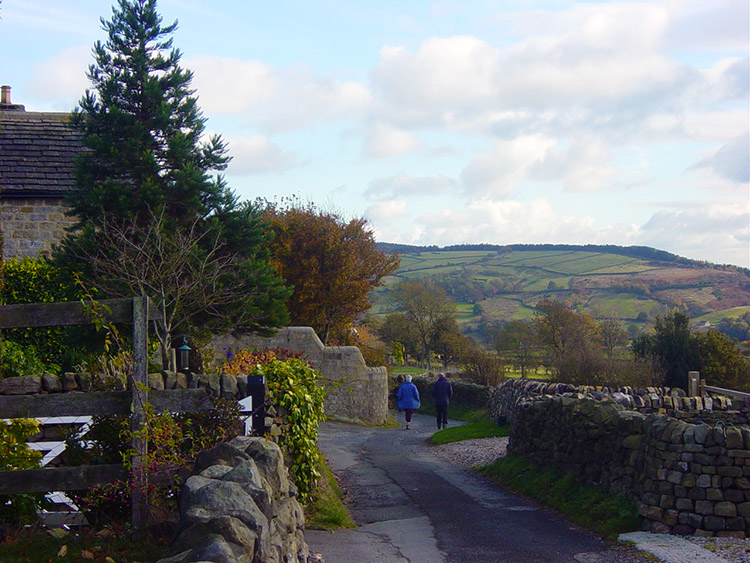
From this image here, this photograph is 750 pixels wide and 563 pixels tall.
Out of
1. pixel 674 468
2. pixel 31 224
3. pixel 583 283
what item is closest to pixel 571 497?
pixel 674 468

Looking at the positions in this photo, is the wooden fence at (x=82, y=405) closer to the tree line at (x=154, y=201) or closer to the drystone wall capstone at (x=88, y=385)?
the drystone wall capstone at (x=88, y=385)

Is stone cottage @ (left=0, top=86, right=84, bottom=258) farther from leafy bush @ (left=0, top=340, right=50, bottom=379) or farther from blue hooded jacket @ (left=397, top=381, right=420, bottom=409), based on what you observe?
blue hooded jacket @ (left=397, top=381, right=420, bottom=409)

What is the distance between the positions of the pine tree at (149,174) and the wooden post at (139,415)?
7874 mm

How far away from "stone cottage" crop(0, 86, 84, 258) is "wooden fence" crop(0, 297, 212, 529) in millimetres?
12477

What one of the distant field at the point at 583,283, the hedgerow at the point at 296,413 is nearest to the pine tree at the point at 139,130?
the hedgerow at the point at 296,413

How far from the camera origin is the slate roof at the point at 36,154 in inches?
709

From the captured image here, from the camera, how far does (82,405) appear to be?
19.5 feet

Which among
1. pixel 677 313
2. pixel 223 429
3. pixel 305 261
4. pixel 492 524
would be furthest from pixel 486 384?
pixel 223 429

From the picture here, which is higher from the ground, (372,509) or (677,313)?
(677,313)

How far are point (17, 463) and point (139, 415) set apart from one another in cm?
132

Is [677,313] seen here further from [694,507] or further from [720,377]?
[694,507]

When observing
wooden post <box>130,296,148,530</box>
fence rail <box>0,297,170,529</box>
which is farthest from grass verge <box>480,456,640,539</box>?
fence rail <box>0,297,170,529</box>

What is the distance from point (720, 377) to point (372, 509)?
21.6 m

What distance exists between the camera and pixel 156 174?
1511cm
